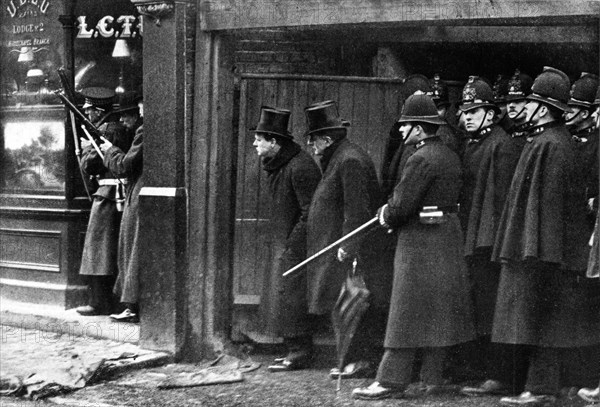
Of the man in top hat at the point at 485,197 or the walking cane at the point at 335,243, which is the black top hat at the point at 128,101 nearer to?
the walking cane at the point at 335,243

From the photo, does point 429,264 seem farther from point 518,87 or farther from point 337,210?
point 518,87

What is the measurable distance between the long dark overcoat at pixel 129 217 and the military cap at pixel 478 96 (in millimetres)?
2999

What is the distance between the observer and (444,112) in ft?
27.9

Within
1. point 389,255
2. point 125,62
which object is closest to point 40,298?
point 125,62

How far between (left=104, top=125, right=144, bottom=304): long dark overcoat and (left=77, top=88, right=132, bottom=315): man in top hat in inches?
11.5

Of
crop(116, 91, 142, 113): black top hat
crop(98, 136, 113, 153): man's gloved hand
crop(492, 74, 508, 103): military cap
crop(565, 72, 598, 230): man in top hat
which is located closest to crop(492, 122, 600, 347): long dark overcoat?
crop(565, 72, 598, 230): man in top hat

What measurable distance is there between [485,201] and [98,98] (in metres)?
4.31

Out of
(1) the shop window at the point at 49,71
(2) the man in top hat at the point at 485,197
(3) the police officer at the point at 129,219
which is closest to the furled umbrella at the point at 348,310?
(2) the man in top hat at the point at 485,197

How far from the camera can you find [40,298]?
1070cm

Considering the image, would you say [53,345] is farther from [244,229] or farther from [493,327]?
[493,327]

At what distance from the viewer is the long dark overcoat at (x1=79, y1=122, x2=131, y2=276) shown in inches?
401

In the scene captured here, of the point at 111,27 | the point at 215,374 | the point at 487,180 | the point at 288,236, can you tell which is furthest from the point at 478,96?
the point at 111,27

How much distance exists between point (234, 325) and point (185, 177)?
1271mm

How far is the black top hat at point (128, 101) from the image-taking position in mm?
10188
